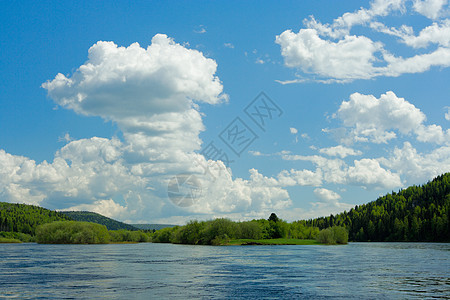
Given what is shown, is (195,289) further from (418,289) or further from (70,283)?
(418,289)

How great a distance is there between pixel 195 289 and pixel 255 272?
23.8m

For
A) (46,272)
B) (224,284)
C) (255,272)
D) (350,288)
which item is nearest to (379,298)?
(350,288)

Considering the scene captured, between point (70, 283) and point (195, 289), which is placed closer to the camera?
point (195, 289)

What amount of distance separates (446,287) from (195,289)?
3105cm

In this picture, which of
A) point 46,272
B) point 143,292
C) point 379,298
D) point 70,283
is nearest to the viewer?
point 379,298

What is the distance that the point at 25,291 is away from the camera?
→ 47.1 m

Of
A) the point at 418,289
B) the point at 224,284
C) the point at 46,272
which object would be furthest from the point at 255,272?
the point at 46,272

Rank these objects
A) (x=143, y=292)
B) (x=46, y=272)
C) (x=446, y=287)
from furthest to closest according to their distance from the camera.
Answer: (x=46, y=272)
(x=446, y=287)
(x=143, y=292)

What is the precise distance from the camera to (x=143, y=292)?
1853 inches

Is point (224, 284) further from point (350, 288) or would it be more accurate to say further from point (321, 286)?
point (350, 288)

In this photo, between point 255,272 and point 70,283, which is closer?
point 70,283

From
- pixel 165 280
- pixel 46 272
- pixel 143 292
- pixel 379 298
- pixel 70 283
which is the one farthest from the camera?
pixel 46 272

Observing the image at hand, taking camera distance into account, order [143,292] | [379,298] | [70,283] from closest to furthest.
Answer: [379,298] → [143,292] → [70,283]

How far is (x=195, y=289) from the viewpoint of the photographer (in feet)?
164
